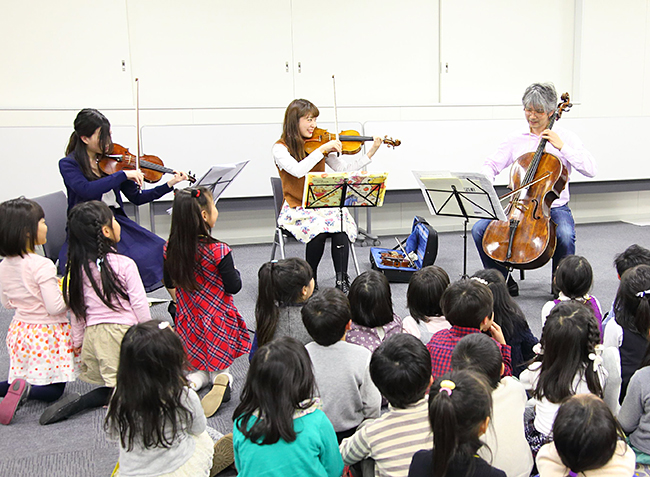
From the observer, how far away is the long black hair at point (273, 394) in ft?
4.29

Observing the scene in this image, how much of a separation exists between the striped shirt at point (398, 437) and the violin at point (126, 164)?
1.94 metres

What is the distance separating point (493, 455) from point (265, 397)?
Answer: 574 mm

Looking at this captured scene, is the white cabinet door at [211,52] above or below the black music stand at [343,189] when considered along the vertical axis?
above

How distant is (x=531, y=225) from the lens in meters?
3.07

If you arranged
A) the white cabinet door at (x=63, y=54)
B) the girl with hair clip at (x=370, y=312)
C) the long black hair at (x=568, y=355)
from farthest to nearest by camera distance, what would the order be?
the white cabinet door at (x=63, y=54), the girl with hair clip at (x=370, y=312), the long black hair at (x=568, y=355)

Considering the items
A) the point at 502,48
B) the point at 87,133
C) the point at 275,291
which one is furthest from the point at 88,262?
the point at 502,48

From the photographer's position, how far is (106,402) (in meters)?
2.27

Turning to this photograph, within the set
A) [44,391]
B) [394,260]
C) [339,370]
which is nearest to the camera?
[339,370]

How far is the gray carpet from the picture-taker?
74.6 inches

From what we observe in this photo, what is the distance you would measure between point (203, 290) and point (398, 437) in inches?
45.4

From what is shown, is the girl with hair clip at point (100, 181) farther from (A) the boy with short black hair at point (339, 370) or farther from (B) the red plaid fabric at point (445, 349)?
(B) the red plaid fabric at point (445, 349)

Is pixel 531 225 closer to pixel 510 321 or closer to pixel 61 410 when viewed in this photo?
pixel 510 321

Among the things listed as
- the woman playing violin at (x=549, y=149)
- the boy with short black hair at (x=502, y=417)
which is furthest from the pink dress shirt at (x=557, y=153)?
the boy with short black hair at (x=502, y=417)

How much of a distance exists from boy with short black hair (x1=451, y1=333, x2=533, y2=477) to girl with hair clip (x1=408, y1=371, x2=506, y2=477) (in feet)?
0.64
